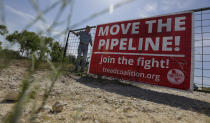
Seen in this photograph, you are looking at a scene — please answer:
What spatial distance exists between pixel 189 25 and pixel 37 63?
2.80 m

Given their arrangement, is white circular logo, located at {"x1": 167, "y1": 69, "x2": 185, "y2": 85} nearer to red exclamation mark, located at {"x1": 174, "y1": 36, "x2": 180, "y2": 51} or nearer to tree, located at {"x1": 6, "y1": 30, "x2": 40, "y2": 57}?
red exclamation mark, located at {"x1": 174, "y1": 36, "x2": 180, "y2": 51}

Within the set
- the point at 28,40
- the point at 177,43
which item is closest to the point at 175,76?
the point at 177,43

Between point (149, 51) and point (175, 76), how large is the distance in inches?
27.1

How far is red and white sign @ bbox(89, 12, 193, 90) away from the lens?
7.41 feet

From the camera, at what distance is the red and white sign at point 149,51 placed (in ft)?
7.41

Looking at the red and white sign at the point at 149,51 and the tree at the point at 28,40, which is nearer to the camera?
the tree at the point at 28,40

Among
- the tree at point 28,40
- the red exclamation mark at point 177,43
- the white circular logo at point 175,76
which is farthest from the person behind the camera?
the red exclamation mark at point 177,43

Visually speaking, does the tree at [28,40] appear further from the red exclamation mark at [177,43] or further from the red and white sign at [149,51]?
the red exclamation mark at [177,43]

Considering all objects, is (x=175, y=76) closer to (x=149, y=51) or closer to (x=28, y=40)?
(x=149, y=51)

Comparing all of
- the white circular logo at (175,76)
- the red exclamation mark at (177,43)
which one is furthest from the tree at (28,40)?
the red exclamation mark at (177,43)

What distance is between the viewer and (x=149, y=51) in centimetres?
260

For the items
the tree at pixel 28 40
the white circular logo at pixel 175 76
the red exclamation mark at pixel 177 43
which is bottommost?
the white circular logo at pixel 175 76

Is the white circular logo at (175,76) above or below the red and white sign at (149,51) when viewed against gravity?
below

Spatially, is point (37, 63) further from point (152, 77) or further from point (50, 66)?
point (152, 77)
